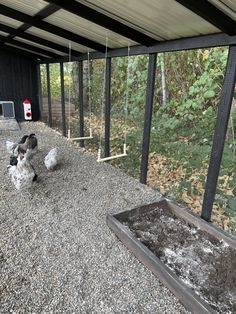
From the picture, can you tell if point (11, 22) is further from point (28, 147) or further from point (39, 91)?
point (39, 91)

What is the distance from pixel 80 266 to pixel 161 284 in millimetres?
613

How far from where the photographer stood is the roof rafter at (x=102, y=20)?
6.91 feet

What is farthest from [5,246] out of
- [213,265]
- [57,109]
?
[57,109]

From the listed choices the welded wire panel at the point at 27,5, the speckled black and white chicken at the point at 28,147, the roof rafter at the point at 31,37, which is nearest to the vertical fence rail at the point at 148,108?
the welded wire panel at the point at 27,5

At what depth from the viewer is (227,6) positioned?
1.56m

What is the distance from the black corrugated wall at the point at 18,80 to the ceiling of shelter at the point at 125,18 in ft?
11.3

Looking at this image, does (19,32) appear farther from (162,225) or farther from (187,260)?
A: (187,260)

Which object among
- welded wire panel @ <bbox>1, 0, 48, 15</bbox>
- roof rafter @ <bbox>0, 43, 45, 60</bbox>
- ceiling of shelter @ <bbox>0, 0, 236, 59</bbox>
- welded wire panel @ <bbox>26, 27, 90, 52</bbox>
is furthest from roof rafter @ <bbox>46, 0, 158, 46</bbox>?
roof rafter @ <bbox>0, 43, 45, 60</bbox>

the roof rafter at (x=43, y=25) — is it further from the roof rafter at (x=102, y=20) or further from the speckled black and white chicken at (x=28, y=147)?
the speckled black and white chicken at (x=28, y=147)

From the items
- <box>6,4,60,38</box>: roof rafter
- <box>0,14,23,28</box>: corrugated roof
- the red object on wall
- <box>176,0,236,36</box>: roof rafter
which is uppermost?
<box>0,14,23,28</box>: corrugated roof

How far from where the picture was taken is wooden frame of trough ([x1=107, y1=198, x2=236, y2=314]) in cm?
149

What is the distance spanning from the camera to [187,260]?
1903 millimetres

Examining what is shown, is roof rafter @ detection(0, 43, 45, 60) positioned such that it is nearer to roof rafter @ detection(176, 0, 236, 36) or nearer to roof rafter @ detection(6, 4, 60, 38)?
roof rafter @ detection(6, 4, 60, 38)

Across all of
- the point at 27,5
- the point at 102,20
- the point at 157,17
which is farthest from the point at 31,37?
the point at 157,17
